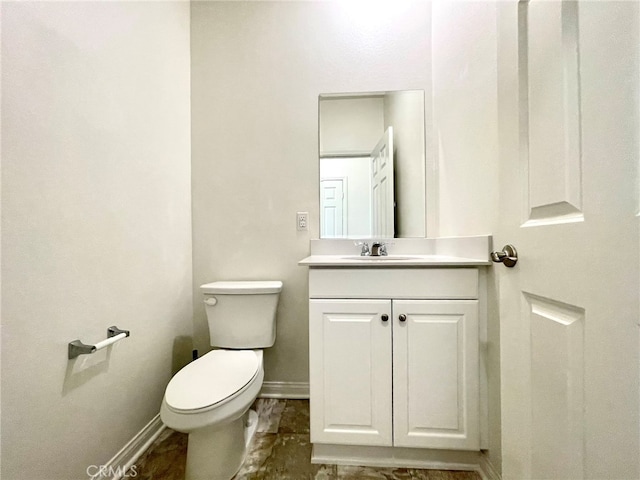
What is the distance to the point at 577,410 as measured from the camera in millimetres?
503

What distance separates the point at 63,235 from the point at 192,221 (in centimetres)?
80

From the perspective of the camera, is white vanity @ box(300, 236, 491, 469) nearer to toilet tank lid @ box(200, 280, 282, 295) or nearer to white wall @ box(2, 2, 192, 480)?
toilet tank lid @ box(200, 280, 282, 295)

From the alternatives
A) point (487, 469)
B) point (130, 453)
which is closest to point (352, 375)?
point (487, 469)

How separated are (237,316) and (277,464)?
67 centimetres

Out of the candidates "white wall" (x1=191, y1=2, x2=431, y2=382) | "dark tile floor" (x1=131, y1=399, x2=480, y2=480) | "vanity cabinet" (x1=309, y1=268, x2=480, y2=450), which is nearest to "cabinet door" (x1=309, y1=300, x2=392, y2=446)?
"vanity cabinet" (x1=309, y1=268, x2=480, y2=450)

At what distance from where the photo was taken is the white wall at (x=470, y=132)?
1000mm

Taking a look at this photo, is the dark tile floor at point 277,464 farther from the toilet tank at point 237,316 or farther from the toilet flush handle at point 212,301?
the toilet flush handle at point 212,301

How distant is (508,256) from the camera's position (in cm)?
70

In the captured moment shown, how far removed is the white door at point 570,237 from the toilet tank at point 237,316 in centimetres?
108

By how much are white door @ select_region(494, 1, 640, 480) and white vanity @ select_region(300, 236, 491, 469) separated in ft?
1.00

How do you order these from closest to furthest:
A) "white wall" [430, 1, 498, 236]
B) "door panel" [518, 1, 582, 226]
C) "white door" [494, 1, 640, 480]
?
"white door" [494, 1, 640, 480] < "door panel" [518, 1, 582, 226] < "white wall" [430, 1, 498, 236]

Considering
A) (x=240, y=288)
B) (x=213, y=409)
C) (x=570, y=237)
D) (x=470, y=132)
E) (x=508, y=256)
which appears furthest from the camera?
(x=240, y=288)

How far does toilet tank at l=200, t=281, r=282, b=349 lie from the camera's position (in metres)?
1.43

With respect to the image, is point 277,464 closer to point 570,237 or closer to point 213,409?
point 213,409
